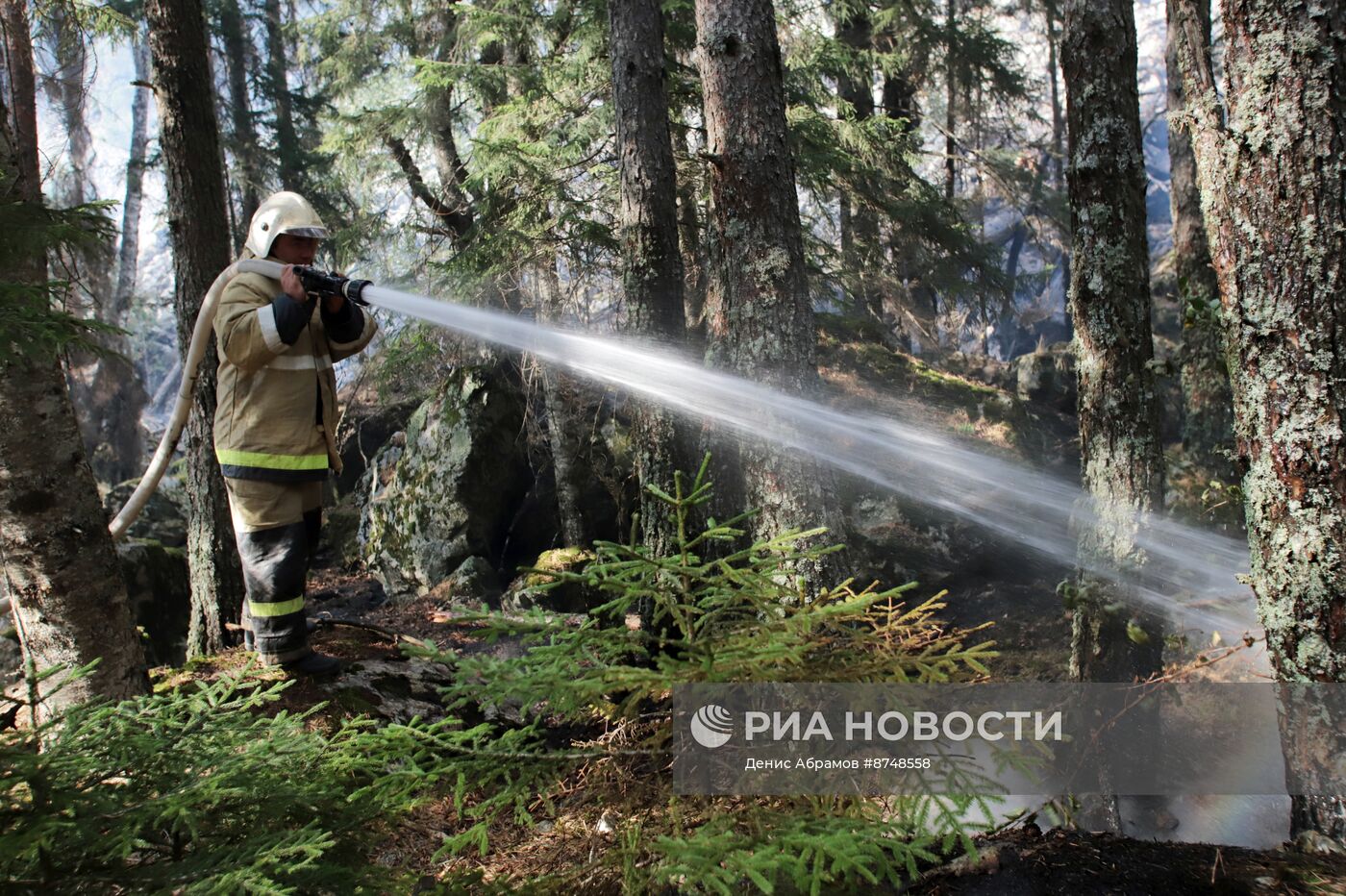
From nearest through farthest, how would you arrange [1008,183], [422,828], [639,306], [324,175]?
[422,828], [639,306], [1008,183], [324,175]

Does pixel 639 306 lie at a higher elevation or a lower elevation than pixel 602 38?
lower

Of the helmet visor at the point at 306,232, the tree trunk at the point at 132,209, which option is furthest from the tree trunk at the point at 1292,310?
the tree trunk at the point at 132,209

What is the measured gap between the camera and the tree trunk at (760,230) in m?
5.07

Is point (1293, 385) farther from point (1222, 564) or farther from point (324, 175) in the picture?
point (324, 175)

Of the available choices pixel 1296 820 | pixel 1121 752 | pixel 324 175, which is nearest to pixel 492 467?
pixel 1121 752

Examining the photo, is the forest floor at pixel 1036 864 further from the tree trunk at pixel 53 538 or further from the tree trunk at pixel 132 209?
the tree trunk at pixel 132 209

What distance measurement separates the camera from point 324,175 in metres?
18.8

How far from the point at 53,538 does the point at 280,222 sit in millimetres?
1650

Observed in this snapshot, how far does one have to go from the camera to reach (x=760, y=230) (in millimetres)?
5090

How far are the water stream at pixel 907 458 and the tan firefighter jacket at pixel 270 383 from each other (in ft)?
1.41

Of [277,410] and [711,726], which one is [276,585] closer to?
[277,410]

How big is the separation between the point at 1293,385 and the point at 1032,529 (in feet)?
27.2

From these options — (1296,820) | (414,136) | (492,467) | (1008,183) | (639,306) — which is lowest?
(1296,820)

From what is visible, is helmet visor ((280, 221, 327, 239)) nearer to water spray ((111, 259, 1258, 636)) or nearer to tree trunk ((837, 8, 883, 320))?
water spray ((111, 259, 1258, 636))
